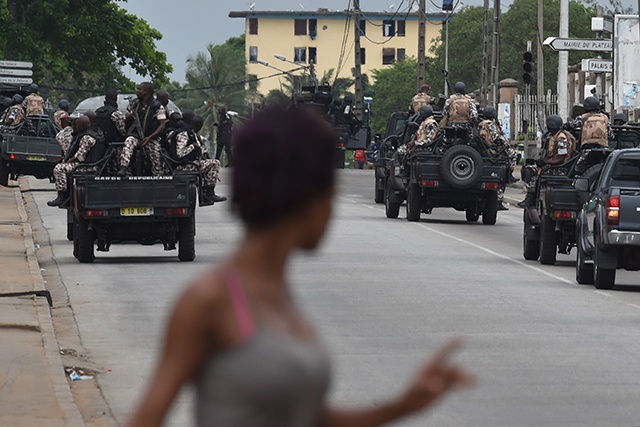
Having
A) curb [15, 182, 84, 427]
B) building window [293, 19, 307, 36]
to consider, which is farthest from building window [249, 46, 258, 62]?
curb [15, 182, 84, 427]

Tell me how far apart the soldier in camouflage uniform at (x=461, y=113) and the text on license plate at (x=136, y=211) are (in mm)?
10689

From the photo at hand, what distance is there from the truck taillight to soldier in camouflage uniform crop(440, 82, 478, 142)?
1207cm

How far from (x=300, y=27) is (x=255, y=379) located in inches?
6786

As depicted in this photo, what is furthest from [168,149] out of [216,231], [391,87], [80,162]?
[391,87]

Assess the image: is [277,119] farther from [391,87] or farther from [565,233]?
[391,87]

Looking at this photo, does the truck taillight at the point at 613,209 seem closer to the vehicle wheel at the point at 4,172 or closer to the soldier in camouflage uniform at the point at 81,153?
the soldier in camouflage uniform at the point at 81,153

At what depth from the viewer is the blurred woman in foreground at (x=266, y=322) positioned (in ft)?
11.4

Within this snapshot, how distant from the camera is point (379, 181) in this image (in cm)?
4000

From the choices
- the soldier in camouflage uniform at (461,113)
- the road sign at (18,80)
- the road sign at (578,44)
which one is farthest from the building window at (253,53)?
the soldier in camouflage uniform at (461,113)

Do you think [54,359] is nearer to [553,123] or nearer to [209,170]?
[209,170]

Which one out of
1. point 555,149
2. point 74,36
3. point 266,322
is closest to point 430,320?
point 555,149

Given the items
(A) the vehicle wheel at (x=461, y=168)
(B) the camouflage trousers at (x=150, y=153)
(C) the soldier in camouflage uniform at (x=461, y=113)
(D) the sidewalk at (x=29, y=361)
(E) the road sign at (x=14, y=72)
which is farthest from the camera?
(E) the road sign at (x=14, y=72)

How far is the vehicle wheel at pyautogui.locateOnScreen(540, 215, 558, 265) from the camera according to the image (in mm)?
22188

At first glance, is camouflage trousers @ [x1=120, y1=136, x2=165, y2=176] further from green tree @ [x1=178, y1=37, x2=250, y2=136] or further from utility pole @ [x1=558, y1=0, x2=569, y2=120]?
green tree @ [x1=178, y1=37, x2=250, y2=136]
